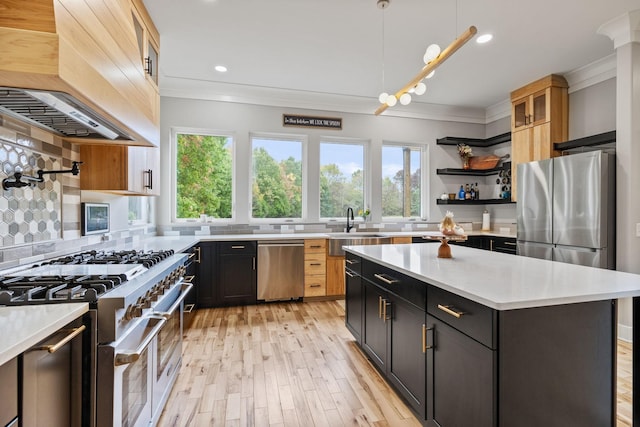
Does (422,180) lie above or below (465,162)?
below

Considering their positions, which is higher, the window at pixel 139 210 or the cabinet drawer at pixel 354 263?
the window at pixel 139 210

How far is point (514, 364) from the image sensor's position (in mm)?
1239

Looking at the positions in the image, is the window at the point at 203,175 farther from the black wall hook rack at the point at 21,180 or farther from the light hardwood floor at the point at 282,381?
the black wall hook rack at the point at 21,180

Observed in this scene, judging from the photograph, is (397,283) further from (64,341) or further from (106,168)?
(106,168)

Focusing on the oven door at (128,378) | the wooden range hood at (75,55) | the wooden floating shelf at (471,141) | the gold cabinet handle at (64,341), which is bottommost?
the oven door at (128,378)

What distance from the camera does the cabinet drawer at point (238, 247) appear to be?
154 inches

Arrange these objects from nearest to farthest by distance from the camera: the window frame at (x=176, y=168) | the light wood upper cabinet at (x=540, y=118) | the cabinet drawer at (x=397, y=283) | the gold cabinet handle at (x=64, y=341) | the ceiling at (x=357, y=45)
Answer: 1. the gold cabinet handle at (x=64, y=341)
2. the cabinet drawer at (x=397, y=283)
3. the ceiling at (x=357, y=45)
4. the light wood upper cabinet at (x=540, y=118)
5. the window frame at (x=176, y=168)

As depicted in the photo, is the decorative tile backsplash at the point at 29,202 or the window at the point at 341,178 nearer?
the decorative tile backsplash at the point at 29,202

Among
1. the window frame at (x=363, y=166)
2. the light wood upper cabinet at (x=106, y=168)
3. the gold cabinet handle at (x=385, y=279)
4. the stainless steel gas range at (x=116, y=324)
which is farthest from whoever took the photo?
the window frame at (x=363, y=166)

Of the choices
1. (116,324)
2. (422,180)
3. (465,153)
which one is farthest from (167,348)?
(465,153)

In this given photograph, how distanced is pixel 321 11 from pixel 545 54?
8.49ft

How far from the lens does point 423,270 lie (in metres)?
1.80

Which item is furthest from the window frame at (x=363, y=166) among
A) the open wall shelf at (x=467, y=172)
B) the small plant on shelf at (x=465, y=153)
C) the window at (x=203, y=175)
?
the small plant on shelf at (x=465, y=153)

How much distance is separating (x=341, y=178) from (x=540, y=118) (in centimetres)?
281
